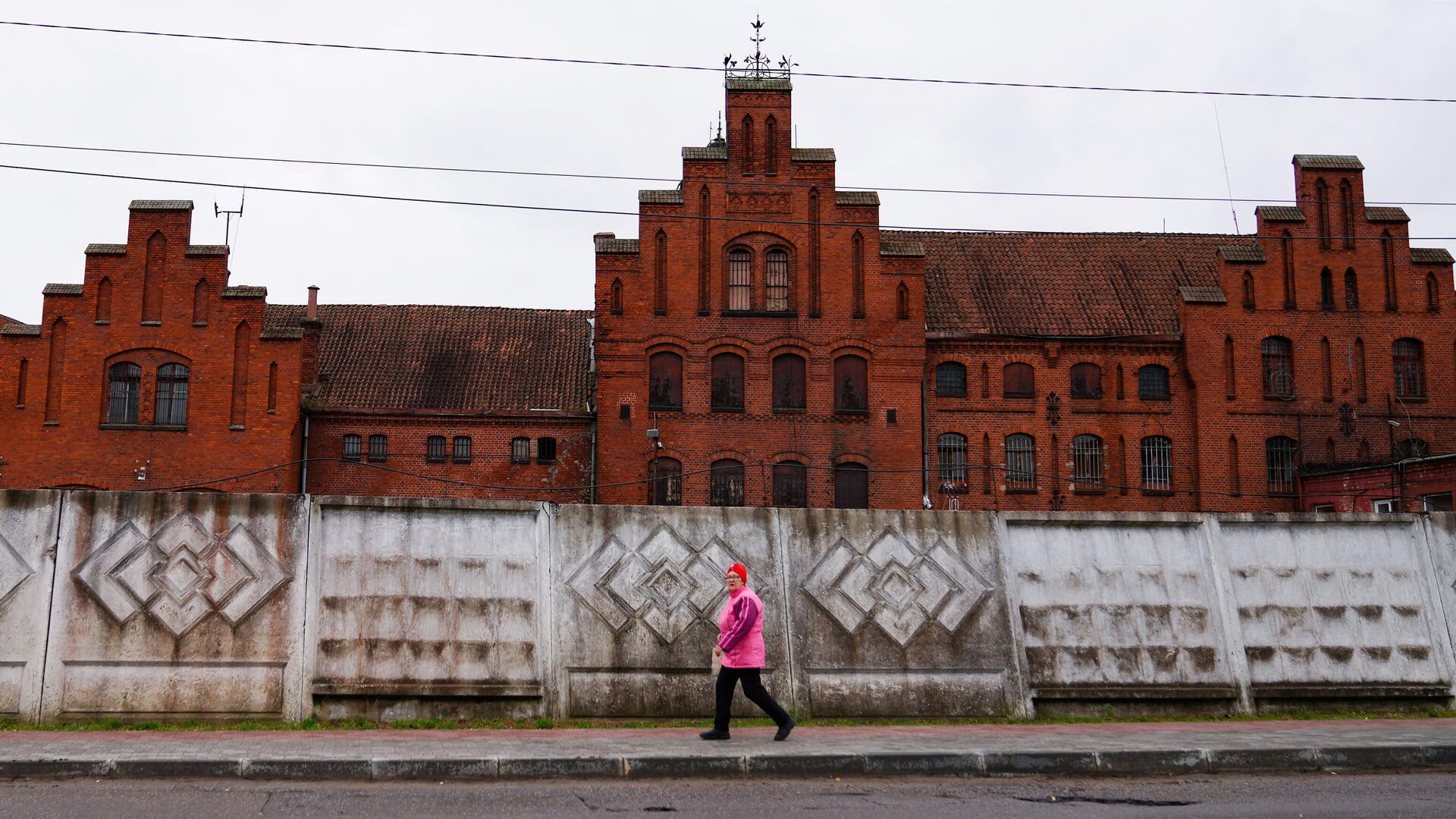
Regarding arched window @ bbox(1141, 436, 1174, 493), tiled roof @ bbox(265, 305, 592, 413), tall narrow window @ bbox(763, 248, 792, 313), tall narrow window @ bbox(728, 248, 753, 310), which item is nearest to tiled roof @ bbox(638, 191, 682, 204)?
tall narrow window @ bbox(728, 248, 753, 310)

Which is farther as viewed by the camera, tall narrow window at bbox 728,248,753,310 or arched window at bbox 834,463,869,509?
tall narrow window at bbox 728,248,753,310

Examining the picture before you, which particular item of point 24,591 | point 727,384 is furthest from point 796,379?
point 24,591

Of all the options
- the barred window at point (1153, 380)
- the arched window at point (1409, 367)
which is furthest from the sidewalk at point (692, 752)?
the arched window at point (1409, 367)

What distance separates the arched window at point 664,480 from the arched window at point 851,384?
16.3ft

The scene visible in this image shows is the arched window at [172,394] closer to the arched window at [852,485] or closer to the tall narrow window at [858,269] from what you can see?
the arched window at [852,485]

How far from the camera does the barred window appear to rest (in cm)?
3897

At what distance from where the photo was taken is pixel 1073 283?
4109cm

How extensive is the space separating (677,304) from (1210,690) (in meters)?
25.4

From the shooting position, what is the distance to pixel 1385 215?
128ft

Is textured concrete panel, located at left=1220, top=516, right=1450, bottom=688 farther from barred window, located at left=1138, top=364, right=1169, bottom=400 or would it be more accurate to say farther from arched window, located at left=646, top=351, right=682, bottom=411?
barred window, located at left=1138, top=364, right=1169, bottom=400

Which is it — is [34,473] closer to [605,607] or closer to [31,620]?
[31,620]

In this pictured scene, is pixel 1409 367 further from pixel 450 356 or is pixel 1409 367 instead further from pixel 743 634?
pixel 743 634

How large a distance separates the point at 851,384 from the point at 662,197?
778 cm

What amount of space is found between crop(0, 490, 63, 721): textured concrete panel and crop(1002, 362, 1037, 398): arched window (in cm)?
3027
